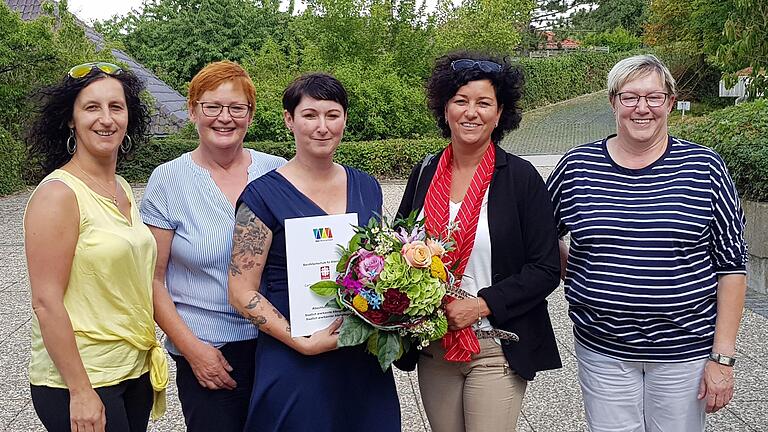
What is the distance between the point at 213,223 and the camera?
10.4 feet

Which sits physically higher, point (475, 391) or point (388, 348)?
point (388, 348)

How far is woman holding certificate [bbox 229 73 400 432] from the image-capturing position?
2953mm

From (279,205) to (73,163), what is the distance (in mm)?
796

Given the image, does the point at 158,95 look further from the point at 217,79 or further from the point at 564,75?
the point at 564,75

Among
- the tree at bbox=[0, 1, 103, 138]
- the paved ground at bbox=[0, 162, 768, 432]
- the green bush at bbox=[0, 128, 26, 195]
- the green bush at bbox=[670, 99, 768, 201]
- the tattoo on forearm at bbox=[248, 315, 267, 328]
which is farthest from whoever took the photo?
the green bush at bbox=[0, 128, 26, 195]

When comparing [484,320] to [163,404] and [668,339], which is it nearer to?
[668,339]

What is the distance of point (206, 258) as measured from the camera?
3141 mm

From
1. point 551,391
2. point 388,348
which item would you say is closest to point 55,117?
point 388,348

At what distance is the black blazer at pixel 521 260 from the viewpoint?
10.1 feet

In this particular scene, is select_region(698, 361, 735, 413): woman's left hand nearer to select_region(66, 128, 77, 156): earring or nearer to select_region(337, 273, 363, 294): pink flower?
select_region(337, 273, 363, 294): pink flower

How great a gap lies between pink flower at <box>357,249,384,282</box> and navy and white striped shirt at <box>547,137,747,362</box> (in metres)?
0.93

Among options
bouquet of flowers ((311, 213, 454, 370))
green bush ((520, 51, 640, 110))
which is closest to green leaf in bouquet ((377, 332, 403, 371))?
bouquet of flowers ((311, 213, 454, 370))

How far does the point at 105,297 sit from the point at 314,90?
1.10 metres

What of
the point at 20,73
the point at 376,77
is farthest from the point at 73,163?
the point at 376,77
